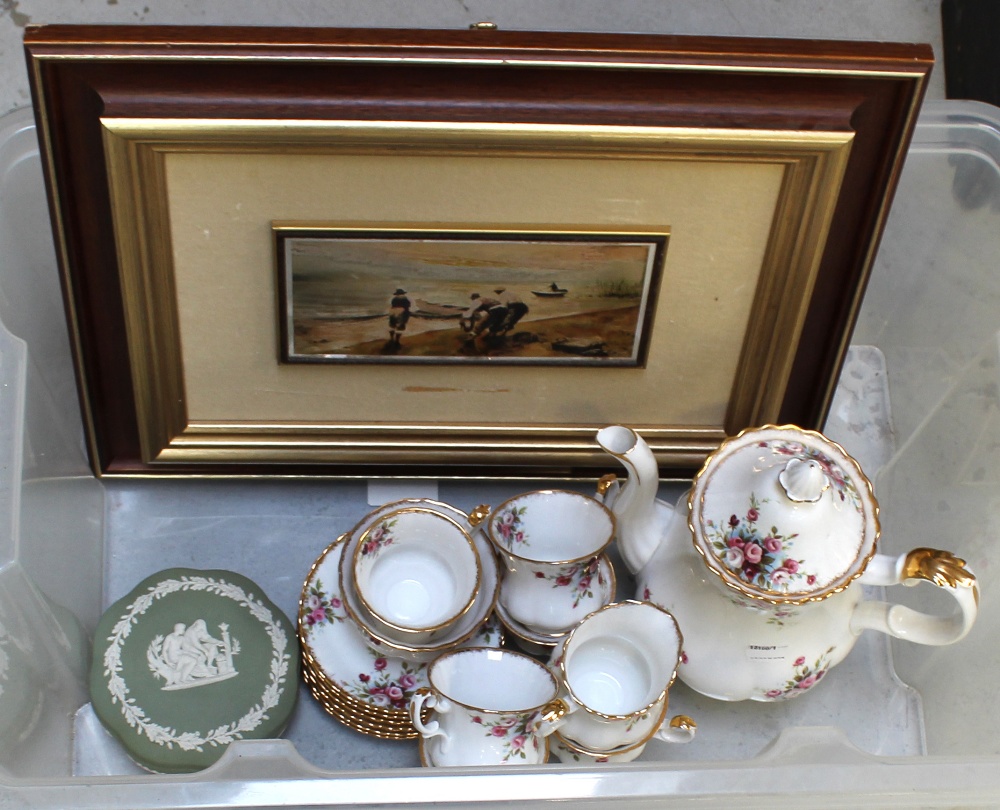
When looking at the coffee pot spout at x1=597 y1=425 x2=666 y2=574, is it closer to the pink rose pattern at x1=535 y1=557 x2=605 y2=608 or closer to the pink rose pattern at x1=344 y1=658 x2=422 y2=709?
the pink rose pattern at x1=535 y1=557 x2=605 y2=608

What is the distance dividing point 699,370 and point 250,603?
32 centimetres

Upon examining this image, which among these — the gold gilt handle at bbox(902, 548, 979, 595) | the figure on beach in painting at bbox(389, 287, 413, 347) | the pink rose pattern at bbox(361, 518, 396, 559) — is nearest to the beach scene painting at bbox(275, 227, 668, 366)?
the figure on beach in painting at bbox(389, 287, 413, 347)

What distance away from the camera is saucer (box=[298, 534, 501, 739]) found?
0.70 meters

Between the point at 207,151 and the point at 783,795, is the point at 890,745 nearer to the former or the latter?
the point at 783,795

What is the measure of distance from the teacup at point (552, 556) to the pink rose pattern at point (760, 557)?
0.33 ft

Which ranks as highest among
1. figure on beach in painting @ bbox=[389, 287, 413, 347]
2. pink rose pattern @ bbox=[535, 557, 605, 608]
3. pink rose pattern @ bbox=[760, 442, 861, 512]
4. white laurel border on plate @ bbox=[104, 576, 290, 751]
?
figure on beach in painting @ bbox=[389, 287, 413, 347]

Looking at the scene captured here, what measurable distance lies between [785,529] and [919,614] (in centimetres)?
12

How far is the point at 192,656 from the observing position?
708 mm

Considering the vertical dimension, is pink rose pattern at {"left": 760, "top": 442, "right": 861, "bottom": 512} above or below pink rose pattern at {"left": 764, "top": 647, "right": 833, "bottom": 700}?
above

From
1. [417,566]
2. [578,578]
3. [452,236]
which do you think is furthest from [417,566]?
[452,236]

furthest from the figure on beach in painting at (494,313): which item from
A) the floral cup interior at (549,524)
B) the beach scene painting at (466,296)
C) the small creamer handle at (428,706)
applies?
the small creamer handle at (428,706)

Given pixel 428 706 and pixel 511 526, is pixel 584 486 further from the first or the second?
pixel 428 706

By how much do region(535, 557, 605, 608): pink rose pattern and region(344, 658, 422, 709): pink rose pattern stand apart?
0.32ft

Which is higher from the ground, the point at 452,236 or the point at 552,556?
the point at 452,236
